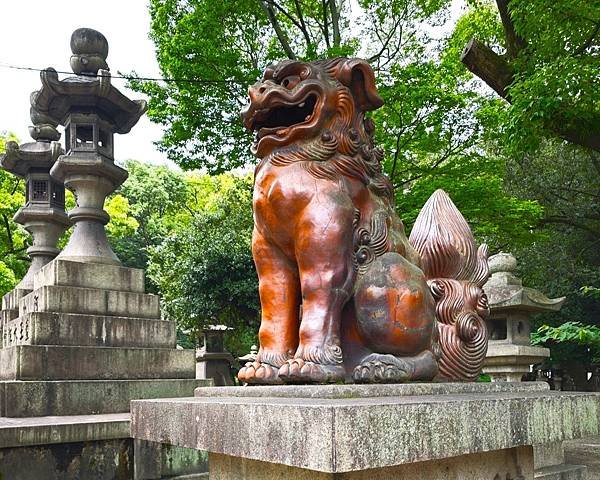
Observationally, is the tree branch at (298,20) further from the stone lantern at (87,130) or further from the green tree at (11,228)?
the green tree at (11,228)

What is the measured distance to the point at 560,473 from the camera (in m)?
5.14

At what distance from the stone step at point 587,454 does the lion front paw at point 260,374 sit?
531 cm

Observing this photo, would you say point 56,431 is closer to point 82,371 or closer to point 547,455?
point 82,371

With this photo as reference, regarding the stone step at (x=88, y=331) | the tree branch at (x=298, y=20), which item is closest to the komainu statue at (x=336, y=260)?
the stone step at (x=88, y=331)

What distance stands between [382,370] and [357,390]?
26 centimetres

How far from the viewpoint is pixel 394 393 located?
2.23m

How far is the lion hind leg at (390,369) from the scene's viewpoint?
2346 mm

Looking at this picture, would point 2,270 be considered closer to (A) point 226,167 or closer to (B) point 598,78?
(A) point 226,167

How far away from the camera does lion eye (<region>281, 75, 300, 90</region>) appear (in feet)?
8.78

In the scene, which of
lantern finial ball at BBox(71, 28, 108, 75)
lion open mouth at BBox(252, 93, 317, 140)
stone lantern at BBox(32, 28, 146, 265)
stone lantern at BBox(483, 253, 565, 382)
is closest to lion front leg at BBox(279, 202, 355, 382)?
lion open mouth at BBox(252, 93, 317, 140)

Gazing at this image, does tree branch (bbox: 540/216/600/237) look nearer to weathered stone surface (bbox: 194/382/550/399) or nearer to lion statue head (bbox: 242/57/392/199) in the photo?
weathered stone surface (bbox: 194/382/550/399)

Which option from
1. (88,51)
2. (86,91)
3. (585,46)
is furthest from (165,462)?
(585,46)

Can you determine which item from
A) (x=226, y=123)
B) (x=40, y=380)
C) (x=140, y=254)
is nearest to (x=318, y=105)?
(x=40, y=380)

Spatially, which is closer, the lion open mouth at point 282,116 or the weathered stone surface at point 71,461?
the lion open mouth at point 282,116
